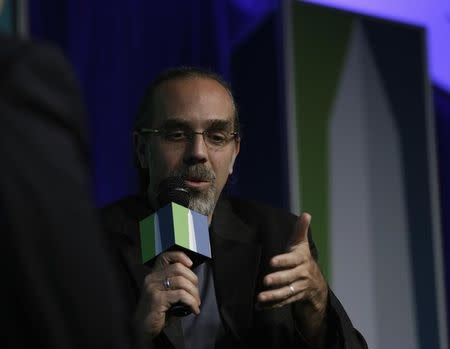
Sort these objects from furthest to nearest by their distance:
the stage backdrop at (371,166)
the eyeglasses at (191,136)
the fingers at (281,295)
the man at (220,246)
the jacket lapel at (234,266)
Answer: the stage backdrop at (371,166)
the eyeglasses at (191,136)
the jacket lapel at (234,266)
the man at (220,246)
the fingers at (281,295)

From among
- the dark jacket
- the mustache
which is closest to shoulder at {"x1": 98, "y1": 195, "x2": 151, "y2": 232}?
the dark jacket

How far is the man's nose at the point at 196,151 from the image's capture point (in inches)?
62.4

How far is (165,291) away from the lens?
1171 mm

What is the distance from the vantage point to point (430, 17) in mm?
3027

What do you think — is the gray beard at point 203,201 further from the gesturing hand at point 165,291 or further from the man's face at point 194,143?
the gesturing hand at point 165,291

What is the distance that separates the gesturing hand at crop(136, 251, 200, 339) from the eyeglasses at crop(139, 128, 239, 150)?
44cm

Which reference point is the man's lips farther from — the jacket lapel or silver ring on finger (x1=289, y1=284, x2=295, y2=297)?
silver ring on finger (x1=289, y1=284, x2=295, y2=297)

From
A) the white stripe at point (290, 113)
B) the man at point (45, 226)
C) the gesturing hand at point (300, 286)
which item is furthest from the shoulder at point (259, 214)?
the man at point (45, 226)

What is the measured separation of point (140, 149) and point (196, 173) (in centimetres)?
21

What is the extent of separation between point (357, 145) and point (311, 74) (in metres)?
0.29

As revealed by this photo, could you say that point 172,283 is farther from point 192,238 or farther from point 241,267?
point 241,267

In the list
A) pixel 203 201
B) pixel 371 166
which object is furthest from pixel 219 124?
pixel 371 166

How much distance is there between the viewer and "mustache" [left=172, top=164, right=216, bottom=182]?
1.58 m

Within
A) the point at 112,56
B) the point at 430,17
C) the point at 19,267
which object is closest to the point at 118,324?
the point at 19,267
